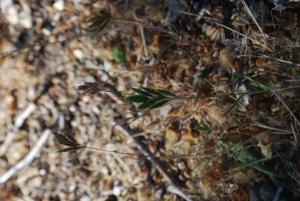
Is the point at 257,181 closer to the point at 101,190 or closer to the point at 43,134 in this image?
the point at 101,190

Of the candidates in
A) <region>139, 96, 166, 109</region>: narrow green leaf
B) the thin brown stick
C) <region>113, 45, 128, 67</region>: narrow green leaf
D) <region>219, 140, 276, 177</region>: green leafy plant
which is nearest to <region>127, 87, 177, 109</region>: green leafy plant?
<region>139, 96, 166, 109</region>: narrow green leaf

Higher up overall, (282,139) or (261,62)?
(261,62)

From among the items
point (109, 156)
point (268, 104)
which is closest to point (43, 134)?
point (109, 156)

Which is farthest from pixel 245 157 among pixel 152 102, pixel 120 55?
pixel 120 55

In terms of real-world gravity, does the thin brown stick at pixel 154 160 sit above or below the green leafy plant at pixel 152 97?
below

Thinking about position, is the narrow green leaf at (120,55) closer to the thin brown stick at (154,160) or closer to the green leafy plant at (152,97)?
the thin brown stick at (154,160)

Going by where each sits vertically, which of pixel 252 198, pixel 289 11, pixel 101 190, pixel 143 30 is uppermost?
pixel 289 11

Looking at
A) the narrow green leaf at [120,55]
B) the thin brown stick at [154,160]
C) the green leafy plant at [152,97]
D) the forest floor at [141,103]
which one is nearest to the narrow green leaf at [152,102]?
the green leafy plant at [152,97]

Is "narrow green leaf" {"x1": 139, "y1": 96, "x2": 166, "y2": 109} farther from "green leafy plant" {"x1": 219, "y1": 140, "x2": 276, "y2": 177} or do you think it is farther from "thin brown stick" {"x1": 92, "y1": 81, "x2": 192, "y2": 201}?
"thin brown stick" {"x1": 92, "y1": 81, "x2": 192, "y2": 201}
